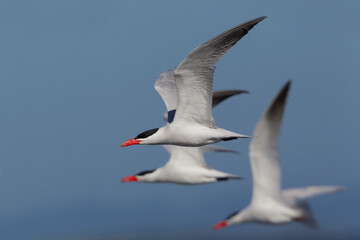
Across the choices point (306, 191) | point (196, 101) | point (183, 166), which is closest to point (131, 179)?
point (183, 166)

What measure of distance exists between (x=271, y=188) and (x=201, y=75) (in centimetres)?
251

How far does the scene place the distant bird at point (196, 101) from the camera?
11453 mm

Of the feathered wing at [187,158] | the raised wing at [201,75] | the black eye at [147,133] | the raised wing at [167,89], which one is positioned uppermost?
the raised wing at [167,89]

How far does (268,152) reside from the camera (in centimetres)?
1092

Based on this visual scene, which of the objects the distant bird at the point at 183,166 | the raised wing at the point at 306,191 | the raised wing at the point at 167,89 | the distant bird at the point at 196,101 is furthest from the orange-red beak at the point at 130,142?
the raised wing at the point at 306,191

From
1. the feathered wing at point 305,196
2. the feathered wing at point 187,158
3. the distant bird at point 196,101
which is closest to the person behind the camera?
the feathered wing at point 305,196

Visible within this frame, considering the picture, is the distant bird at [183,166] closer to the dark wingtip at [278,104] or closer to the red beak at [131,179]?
the red beak at [131,179]

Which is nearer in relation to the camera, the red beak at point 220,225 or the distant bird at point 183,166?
the red beak at point 220,225

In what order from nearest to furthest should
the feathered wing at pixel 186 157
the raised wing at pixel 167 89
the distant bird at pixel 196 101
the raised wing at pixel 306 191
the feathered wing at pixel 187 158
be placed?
1. the raised wing at pixel 306 191
2. the distant bird at pixel 196 101
3. the feathered wing at pixel 187 158
4. the feathered wing at pixel 186 157
5. the raised wing at pixel 167 89

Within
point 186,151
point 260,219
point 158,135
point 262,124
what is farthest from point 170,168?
point 262,124

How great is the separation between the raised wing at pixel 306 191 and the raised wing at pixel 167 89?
414cm

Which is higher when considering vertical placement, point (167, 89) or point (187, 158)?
point (167, 89)

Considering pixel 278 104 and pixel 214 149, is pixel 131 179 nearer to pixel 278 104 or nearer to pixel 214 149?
pixel 214 149

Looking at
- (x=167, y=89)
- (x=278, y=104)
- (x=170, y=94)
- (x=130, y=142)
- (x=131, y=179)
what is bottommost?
(x=131, y=179)
